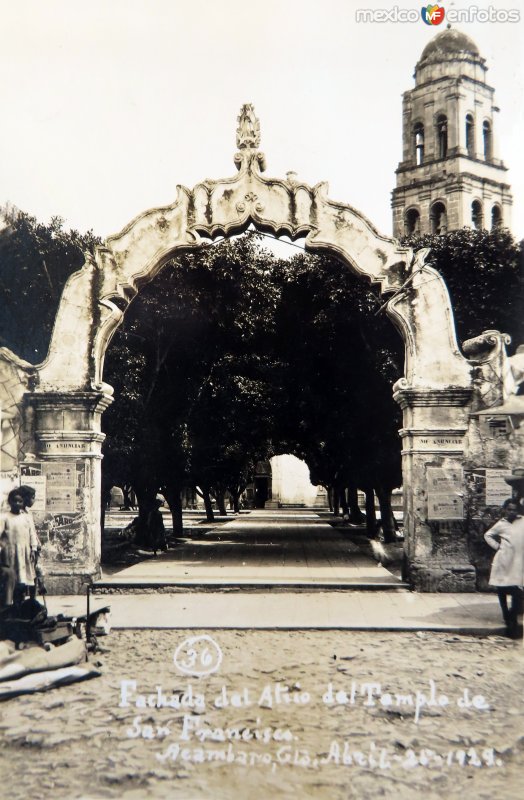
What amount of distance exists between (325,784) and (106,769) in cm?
138

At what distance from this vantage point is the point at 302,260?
744 inches

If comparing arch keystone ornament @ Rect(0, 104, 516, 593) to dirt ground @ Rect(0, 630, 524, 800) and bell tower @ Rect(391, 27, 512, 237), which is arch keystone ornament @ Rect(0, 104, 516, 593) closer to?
dirt ground @ Rect(0, 630, 524, 800)

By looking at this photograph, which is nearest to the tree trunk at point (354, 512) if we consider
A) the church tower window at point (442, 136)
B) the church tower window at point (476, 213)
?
the church tower window at point (476, 213)

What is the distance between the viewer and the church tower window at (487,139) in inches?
1104

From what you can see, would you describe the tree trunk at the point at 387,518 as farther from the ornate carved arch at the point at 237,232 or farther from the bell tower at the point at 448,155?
the bell tower at the point at 448,155

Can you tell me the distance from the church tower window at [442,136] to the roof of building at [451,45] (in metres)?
3.61

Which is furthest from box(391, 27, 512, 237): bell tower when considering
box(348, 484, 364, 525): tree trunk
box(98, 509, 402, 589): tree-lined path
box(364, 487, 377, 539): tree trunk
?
box(98, 509, 402, 589): tree-lined path

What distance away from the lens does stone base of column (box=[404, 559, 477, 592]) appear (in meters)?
10.9

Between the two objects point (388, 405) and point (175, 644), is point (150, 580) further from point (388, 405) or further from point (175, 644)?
point (388, 405)

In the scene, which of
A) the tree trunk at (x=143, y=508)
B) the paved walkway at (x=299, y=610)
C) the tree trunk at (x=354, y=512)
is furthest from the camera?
the tree trunk at (x=354, y=512)

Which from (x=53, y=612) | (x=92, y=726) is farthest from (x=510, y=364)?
(x=92, y=726)

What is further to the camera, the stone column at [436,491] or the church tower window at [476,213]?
the church tower window at [476,213]

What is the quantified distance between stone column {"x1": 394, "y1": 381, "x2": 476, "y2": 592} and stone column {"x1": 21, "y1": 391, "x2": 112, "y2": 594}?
14.6 feet

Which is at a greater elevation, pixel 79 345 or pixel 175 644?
pixel 79 345
